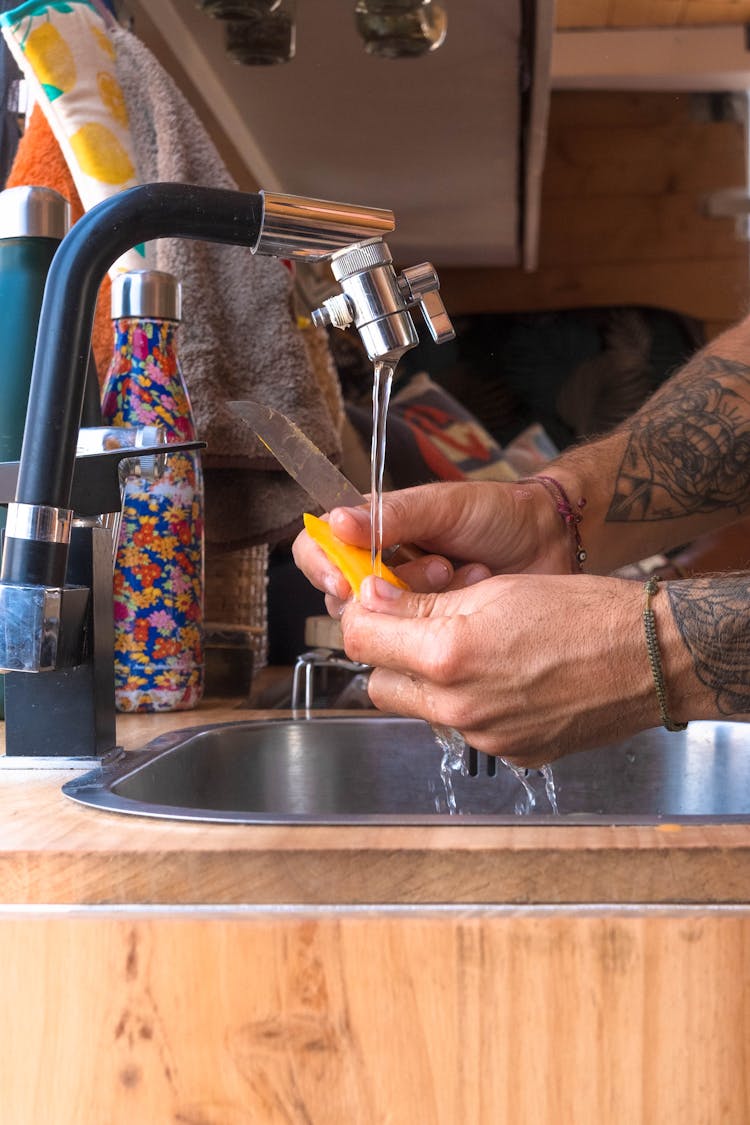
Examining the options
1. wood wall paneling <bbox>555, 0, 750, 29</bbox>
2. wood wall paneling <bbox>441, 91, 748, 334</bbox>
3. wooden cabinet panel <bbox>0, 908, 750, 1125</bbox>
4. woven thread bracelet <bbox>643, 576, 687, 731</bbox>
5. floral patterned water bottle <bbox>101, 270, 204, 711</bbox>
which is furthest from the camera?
wood wall paneling <bbox>441, 91, 748, 334</bbox>

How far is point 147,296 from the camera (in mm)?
959

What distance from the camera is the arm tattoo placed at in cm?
100

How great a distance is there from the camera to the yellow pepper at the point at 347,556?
0.71 m

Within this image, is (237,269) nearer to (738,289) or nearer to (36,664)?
(36,664)

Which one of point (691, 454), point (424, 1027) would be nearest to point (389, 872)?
point (424, 1027)

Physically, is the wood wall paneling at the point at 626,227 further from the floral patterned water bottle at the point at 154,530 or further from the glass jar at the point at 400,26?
the floral patterned water bottle at the point at 154,530

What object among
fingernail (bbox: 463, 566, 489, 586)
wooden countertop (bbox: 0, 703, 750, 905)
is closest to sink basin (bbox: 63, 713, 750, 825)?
fingernail (bbox: 463, 566, 489, 586)

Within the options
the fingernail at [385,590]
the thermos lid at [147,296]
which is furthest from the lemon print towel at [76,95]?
the fingernail at [385,590]

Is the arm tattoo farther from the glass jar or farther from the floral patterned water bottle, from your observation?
the glass jar

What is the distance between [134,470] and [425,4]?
1098mm

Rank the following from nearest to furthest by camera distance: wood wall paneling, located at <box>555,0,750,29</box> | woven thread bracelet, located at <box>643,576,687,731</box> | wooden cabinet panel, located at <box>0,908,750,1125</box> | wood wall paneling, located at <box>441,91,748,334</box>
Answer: wooden cabinet panel, located at <box>0,908,750,1125</box>, woven thread bracelet, located at <box>643,576,687,731</box>, wood wall paneling, located at <box>555,0,750,29</box>, wood wall paneling, located at <box>441,91,748,334</box>

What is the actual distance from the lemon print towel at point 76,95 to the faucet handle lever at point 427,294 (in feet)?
1.81

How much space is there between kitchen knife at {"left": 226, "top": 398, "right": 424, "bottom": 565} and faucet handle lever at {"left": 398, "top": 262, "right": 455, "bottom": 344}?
0.12 metres

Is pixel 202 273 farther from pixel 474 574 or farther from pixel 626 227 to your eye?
pixel 626 227
